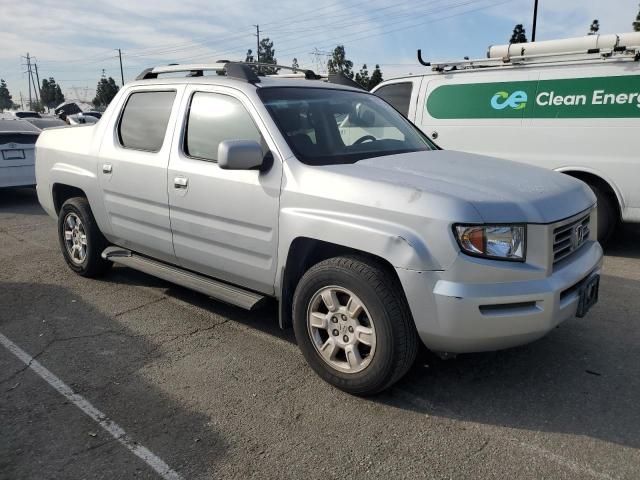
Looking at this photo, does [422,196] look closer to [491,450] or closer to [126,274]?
[491,450]

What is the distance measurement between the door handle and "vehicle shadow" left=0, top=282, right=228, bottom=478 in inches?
44.7

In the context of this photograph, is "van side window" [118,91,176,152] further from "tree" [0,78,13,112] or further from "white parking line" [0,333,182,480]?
"tree" [0,78,13,112]

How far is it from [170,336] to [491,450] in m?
2.42

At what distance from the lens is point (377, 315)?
9.84 feet

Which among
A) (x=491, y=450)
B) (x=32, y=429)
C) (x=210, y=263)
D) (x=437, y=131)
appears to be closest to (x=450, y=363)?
(x=491, y=450)

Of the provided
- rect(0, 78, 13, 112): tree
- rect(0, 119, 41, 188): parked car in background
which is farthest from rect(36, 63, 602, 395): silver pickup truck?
rect(0, 78, 13, 112): tree

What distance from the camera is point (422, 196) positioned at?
9.50ft

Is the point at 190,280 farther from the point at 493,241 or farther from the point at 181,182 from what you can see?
the point at 493,241

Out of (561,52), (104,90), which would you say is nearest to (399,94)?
(561,52)

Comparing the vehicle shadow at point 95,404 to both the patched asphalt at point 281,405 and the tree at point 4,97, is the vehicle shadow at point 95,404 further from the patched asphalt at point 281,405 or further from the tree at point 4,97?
the tree at point 4,97

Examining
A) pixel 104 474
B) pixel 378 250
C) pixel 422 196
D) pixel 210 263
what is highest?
pixel 422 196

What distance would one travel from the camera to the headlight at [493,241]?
280 centimetres

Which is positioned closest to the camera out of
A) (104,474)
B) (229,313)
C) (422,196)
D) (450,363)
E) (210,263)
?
(104,474)

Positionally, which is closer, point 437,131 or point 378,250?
point 378,250
